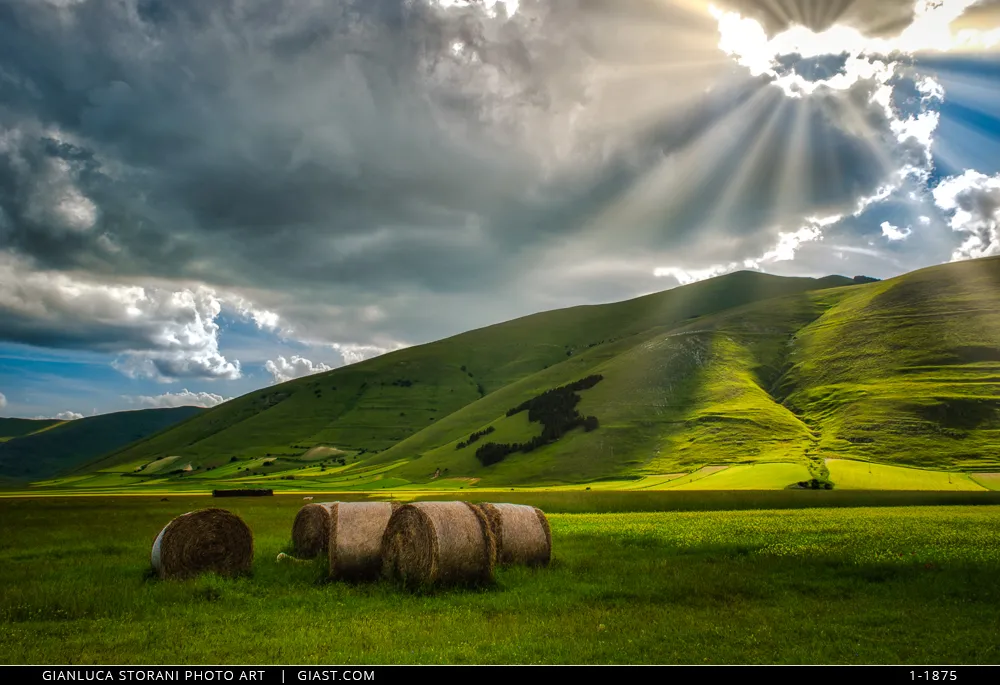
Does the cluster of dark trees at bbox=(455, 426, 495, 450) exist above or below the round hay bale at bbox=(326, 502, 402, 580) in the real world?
above

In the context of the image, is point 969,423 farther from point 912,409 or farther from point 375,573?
point 375,573

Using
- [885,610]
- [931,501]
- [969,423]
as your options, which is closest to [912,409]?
[969,423]

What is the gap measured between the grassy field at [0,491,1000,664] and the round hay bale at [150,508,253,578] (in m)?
0.82

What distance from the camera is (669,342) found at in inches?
6998

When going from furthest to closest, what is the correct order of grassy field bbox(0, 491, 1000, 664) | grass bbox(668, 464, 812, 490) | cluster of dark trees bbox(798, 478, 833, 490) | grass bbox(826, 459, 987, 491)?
1. grass bbox(668, 464, 812, 490)
2. grass bbox(826, 459, 987, 491)
3. cluster of dark trees bbox(798, 478, 833, 490)
4. grassy field bbox(0, 491, 1000, 664)

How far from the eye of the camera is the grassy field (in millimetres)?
11570

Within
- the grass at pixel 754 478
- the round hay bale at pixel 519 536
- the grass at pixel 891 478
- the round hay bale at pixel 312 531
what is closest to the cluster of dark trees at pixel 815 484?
the grass at pixel 754 478

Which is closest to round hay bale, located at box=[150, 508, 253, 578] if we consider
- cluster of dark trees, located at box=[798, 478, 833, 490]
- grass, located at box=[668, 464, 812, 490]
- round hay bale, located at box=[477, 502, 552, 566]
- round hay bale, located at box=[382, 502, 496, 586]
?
round hay bale, located at box=[382, 502, 496, 586]

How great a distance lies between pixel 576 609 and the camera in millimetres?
15227

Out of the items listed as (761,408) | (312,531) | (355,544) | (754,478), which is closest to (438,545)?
(355,544)

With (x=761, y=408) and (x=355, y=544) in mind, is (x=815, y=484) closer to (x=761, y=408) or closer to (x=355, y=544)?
(x=761, y=408)

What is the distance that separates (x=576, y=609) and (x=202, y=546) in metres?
12.5

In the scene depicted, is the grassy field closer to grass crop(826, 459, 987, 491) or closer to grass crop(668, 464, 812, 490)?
grass crop(668, 464, 812, 490)
